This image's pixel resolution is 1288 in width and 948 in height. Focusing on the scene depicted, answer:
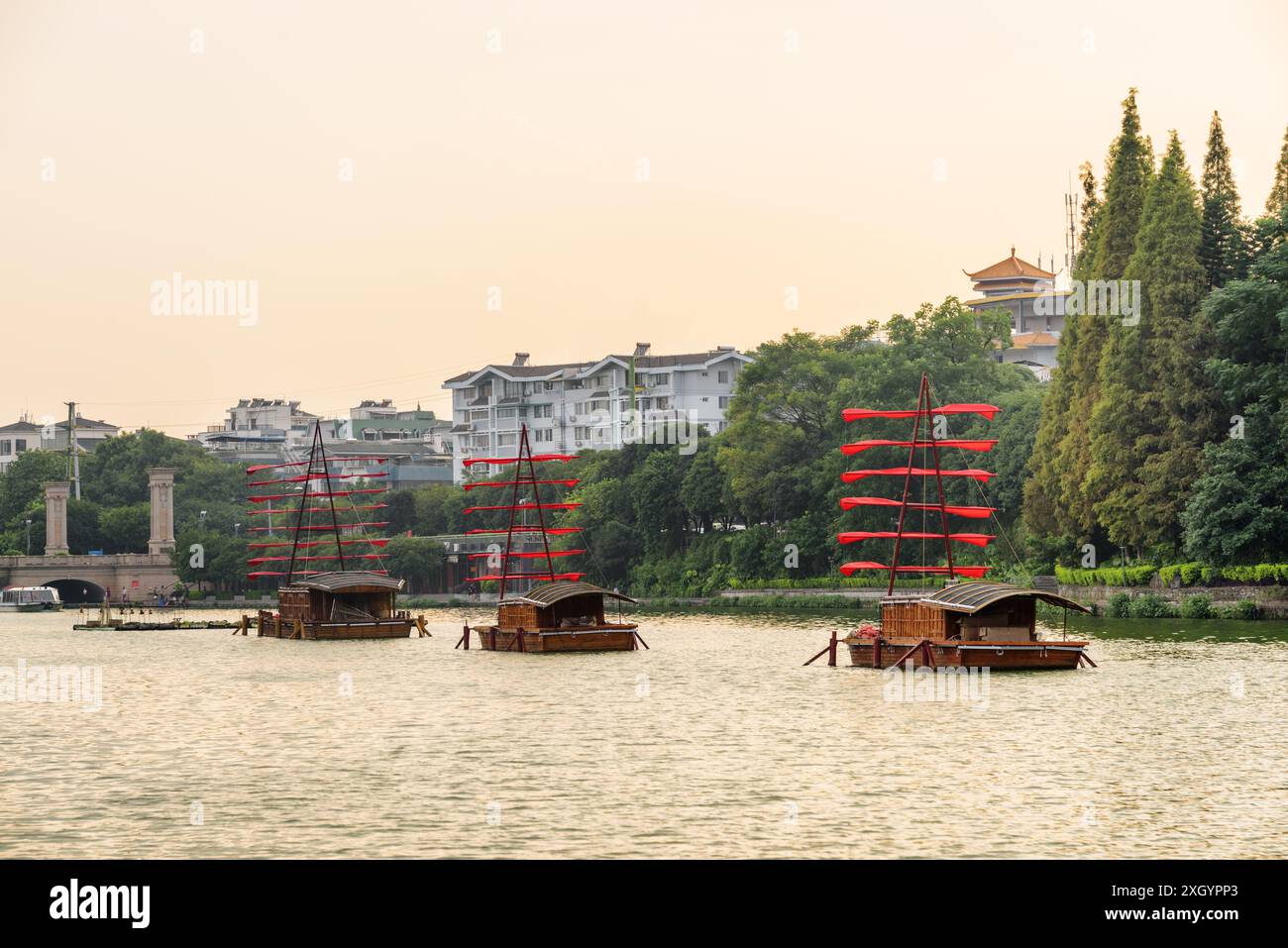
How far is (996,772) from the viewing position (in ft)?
102

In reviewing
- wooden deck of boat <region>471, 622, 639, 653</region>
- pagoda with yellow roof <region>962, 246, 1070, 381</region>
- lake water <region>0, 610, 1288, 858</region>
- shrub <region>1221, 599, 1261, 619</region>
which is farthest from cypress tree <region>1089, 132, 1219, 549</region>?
pagoda with yellow roof <region>962, 246, 1070, 381</region>

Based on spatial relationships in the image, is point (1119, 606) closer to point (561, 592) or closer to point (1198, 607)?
point (1198, 607)

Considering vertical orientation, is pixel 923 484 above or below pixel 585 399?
below

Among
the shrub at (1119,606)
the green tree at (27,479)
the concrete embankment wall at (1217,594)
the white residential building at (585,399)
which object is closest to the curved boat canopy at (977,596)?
the concrete embankment wall at (1217,594)

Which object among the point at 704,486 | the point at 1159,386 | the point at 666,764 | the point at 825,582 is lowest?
the point at 666,764

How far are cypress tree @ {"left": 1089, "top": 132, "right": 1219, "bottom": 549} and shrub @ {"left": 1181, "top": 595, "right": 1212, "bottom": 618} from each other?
350 centimetres

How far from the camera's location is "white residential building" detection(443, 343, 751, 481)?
172m

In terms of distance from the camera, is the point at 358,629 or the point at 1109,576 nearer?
the point at 1109,576

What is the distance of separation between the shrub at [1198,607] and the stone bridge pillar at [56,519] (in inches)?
4494

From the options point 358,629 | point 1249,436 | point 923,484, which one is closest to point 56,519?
point 358,629

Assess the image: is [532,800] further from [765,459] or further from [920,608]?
[765,459]

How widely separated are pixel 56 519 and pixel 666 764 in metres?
140

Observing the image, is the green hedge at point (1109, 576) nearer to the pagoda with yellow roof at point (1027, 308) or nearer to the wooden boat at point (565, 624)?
the wooden boat at point (565, 624)

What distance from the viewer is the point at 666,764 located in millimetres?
33531
